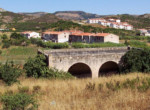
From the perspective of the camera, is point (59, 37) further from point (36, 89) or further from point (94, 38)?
point (36, 89)

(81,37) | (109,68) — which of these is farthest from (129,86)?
(81,37)

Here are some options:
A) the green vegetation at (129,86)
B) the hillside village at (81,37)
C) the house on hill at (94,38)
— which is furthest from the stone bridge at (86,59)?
the hillside village at (81,37)

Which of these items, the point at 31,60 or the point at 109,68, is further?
the point at 109,68

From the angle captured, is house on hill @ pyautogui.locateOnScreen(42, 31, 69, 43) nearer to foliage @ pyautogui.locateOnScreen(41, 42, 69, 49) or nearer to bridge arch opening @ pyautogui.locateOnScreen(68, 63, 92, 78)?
foliage @ pyautogui.locateOnScreen(41, 42, 69, 49)

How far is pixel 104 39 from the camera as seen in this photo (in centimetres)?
4491

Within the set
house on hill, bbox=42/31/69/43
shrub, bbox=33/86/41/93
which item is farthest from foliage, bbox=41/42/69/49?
shrub, bbox=33/86/41/93

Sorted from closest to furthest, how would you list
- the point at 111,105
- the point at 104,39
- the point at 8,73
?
the point at 111,105
the point at 8,73
the point at 104,39

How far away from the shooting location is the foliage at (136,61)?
715 inches

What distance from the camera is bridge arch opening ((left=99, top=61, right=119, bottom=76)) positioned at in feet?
69.4

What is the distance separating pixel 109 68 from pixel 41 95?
52.5 ft

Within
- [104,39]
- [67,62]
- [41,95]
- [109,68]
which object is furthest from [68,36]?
[41,95]

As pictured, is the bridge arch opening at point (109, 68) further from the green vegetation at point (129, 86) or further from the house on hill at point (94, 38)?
the house on hill at point (94, 38)

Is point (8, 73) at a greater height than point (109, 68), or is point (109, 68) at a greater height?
point (8, 73)

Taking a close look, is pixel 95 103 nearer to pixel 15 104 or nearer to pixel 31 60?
pixel 15 104
